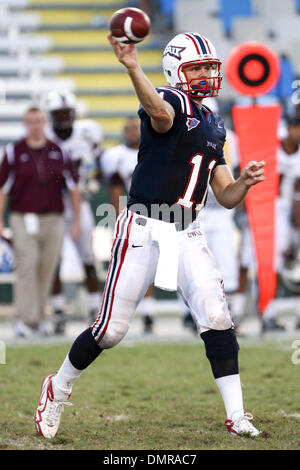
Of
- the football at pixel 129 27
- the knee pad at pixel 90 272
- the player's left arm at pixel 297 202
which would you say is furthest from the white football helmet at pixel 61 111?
the football at pixel 129 27

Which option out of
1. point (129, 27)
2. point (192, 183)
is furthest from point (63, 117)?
point (129, 27)

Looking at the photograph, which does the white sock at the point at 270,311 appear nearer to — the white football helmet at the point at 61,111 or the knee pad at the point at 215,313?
the white football helmet at the point at 61,111

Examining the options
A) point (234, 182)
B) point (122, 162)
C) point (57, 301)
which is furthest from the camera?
point (122, 162)

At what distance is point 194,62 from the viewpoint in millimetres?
3924

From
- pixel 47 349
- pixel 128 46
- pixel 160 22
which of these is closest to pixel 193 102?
pixel 128 46

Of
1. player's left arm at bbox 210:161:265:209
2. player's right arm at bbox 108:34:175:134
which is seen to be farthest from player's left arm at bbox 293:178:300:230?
player's right arm at bbox 108:34:175:134

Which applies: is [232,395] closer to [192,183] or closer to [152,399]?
[192,183]

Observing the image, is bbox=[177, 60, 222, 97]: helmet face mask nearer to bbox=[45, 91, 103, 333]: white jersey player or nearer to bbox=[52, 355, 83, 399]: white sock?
bbox=[52, 355, 83, 399]: white sock

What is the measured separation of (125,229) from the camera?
394cm

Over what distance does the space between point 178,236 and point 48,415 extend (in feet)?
3.00

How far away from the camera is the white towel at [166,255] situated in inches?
150

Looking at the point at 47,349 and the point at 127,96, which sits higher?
the point at 127,96

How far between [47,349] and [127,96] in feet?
25.2
